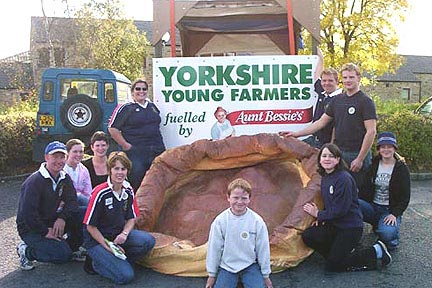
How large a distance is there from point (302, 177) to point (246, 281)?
1.80m

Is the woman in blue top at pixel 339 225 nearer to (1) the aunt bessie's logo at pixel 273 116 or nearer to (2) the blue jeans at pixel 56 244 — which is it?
(1) the aunt bessie's logo at pixel 273 116

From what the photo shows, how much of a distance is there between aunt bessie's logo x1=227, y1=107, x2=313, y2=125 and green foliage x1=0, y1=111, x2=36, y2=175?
632 cm

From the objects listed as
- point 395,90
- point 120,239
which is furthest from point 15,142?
point 395,90

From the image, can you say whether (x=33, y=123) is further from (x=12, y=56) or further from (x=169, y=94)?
(x=12, y=56)

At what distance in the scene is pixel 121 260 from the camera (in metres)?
4.22

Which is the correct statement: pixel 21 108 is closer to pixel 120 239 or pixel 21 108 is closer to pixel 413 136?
pixel 413 136

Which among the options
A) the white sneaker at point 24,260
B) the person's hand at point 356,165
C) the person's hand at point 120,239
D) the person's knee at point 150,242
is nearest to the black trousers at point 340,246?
the person's hand at point 356,165

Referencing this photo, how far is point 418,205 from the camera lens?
728 centimetres

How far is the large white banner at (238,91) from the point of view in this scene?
5.86 meters

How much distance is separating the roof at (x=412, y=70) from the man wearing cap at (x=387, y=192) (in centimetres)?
4014

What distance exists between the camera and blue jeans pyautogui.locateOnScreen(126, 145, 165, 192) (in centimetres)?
554

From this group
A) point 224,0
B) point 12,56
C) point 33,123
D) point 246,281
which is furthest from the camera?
point 12,56

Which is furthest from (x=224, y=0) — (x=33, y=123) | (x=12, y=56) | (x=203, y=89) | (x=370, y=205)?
(x=12, y=56)

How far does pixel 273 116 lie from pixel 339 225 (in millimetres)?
1876
